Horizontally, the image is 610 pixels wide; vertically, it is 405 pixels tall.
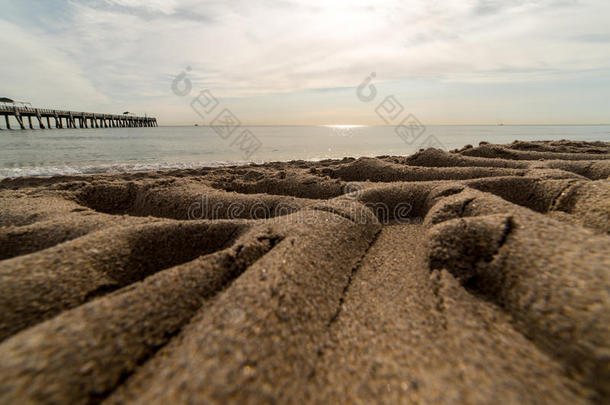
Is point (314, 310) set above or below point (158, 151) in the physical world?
below

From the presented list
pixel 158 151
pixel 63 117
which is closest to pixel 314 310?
pixel 158 151

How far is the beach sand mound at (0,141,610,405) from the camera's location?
94 centimetres

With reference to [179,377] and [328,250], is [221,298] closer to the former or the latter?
[179,377]

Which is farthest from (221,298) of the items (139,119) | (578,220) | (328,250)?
(139,119)

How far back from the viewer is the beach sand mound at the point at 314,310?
0.94 m

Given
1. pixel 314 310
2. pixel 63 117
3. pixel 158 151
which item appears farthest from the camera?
pixel 63 117

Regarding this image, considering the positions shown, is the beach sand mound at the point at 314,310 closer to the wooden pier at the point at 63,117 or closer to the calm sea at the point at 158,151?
the calm sea at the point at 158,151

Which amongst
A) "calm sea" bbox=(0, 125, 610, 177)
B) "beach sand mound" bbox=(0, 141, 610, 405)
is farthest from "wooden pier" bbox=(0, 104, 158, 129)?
"beach sand mound" bbox=(0, 141, 610, 405)

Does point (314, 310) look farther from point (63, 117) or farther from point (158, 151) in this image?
point (63, 117)

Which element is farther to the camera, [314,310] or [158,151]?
[158,151]

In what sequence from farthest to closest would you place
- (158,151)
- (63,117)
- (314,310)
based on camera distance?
(63,117), (158,151), (314,310)

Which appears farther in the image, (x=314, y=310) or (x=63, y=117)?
(x=63, y=117)

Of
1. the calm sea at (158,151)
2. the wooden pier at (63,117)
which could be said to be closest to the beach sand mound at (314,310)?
the calm sea at (158,151)

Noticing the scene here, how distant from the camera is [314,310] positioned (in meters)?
1.36
